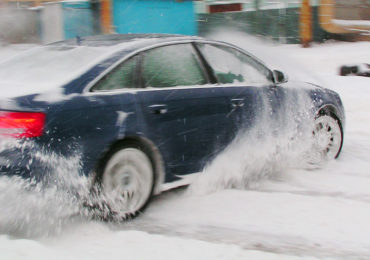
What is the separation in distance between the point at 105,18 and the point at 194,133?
1249 centimetres

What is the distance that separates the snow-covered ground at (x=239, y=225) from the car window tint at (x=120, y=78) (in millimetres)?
1078

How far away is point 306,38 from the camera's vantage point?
57.6ft

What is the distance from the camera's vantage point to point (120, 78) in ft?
14.3

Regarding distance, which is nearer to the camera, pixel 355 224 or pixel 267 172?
pixel 355 224

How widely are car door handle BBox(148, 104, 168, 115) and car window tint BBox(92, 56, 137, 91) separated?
23cm

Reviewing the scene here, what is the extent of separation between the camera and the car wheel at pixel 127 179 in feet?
13.7

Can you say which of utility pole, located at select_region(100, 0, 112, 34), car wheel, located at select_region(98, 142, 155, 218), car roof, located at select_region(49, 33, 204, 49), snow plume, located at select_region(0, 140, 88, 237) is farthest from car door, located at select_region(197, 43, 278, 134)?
utility pole, located at select_region(100, 0, 112, 34)

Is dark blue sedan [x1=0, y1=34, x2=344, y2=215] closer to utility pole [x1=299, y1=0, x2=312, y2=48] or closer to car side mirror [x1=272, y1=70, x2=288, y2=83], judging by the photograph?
car side mirror [x1=272, y1=70, x2=288, y2=83]

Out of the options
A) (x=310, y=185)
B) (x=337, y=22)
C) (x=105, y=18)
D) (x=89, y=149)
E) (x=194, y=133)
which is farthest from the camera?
(x=337, y=22)

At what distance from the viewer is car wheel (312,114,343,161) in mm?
5969

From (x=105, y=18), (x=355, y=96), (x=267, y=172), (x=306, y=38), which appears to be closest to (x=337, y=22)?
(x=306, y=38)

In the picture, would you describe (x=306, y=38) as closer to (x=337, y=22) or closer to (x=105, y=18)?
(x=337, y=22)

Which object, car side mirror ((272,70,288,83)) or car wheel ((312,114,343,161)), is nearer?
car side mirror ((272,70,288,83))

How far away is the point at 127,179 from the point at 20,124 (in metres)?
1.01
